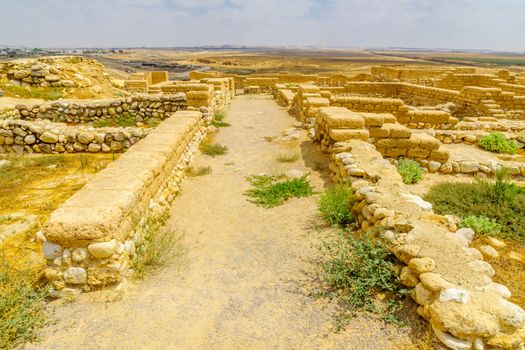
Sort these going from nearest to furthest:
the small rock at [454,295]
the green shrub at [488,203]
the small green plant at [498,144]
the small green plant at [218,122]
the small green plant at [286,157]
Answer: the small rock at [454,295], the green shrub at [488,203], the small green plant at [286,157], the small green plant at [498,144], the small green plant at [218,122]

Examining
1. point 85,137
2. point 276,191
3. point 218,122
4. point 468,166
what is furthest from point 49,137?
point 468,166

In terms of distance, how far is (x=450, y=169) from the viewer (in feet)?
23.0

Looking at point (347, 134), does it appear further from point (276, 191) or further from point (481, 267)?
point (481, 267)

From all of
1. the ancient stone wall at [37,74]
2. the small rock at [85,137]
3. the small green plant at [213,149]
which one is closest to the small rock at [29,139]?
the small rock at [85,137]

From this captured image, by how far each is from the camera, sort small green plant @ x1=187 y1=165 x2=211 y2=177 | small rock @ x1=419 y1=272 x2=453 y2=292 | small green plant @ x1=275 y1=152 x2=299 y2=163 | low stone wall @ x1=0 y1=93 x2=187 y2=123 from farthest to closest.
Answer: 1. low stone wall @ x1=0 y1=93 x2=187 y2=123
2. small green plant @ x1=275 y1=152 x2=299 y2=163
3. small green plant @ x1=187 y1=165 x2=211 y2=177
4. small rock @ x1=419 y1=272 x2=453 y2=292

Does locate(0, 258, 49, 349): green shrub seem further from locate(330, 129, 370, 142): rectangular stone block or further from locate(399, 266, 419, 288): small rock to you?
locate(330, 129, 370, 142): rectangular stone block

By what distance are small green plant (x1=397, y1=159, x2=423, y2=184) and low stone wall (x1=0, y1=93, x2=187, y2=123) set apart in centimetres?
582

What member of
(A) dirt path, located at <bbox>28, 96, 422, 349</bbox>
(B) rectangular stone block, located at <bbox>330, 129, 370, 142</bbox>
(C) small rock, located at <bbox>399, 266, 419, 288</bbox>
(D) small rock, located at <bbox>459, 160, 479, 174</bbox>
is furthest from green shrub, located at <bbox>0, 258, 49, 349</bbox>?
(D) small rock, located at <bbox>459, 160, 479, 174</bbox>

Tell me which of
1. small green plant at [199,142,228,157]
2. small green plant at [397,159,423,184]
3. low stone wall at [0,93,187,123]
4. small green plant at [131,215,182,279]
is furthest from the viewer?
low stone wall at [0,93,187,123]

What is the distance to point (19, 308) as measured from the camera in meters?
2.70

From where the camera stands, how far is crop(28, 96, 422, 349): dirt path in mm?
2660

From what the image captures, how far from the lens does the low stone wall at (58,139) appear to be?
7793 mm

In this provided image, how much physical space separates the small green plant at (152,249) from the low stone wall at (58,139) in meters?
4.26

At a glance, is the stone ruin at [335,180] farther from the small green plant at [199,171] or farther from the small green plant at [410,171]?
the small green plant at [410,171]
